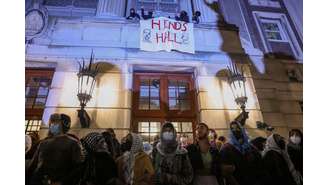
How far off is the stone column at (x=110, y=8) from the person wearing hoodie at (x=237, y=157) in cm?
170

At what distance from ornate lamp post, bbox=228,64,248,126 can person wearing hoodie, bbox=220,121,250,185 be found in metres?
0.35

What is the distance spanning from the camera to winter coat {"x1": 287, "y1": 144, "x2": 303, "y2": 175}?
217cm

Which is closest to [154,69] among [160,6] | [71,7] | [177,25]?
[177,25]

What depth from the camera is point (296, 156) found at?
221cm

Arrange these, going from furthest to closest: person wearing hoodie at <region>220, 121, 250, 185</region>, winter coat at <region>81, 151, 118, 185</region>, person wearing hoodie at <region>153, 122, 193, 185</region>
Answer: person wearing hoodie at <region>220, 121, 250, 185</region>
person wearing hoodie at <region>153, 122, 193, 185</region>
winter coat at <region>81, 151, 118, 185</region>

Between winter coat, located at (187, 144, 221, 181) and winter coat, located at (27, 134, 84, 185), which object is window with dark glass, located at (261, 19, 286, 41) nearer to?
winter coat, located at (187, 144, 221, 181)

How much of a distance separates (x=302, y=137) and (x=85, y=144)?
1854 millimetres

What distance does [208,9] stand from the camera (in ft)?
9.30

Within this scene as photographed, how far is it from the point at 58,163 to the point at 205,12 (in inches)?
81.4

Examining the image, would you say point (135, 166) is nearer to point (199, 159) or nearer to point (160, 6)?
point (199, 159)

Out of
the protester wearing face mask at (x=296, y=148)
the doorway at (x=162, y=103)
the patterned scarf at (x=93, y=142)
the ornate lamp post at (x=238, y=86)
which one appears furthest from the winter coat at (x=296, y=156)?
the patterned scarf at (x=93, y=142)

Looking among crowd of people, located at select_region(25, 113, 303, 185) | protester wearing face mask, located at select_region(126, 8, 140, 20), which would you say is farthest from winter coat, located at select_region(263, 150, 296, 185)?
protester wearing face mask, located at select_region(126, 8, 140, 20)

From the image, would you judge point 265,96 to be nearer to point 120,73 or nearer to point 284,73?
point 284,73
